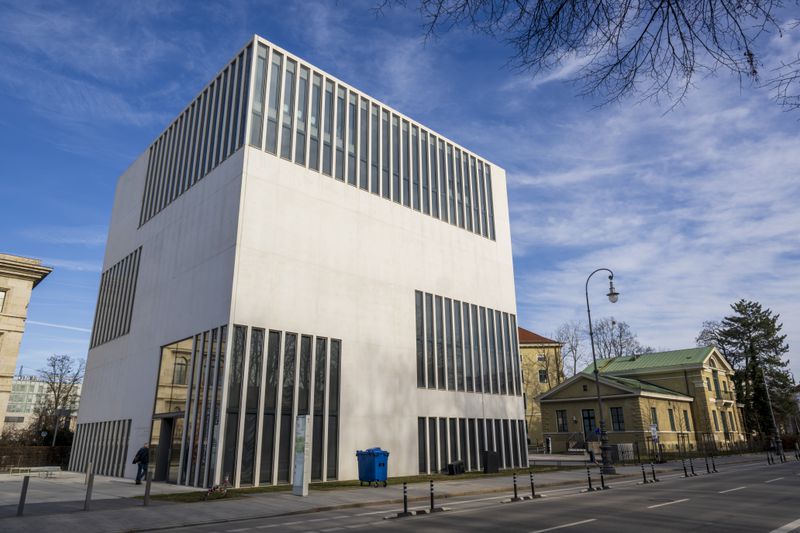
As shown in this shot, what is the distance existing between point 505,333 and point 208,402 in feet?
73.6

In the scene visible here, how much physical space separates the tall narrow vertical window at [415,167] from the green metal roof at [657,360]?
37635 millimetres

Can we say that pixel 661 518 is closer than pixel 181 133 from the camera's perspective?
Yes

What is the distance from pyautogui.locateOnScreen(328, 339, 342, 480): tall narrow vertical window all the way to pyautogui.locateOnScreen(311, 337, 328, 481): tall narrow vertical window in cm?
56

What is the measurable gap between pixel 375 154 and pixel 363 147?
1.06 metres

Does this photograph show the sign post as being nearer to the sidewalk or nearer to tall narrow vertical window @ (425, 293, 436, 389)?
the sidewalk

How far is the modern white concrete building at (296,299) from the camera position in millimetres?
23781

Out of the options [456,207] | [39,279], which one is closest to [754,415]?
[456,207]

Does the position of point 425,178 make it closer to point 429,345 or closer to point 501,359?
point 429,345

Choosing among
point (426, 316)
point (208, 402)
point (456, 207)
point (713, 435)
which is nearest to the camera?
point (208, 402)

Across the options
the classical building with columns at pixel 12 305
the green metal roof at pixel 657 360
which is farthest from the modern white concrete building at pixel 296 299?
the green metal roof at pixel 657 360

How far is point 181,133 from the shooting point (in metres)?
33.9

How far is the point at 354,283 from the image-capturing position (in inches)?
1133

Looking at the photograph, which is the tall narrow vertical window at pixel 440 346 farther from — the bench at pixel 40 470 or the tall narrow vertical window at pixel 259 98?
the bench at pixel 40 470

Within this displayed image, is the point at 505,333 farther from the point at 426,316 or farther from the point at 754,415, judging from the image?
the point at 754,415
